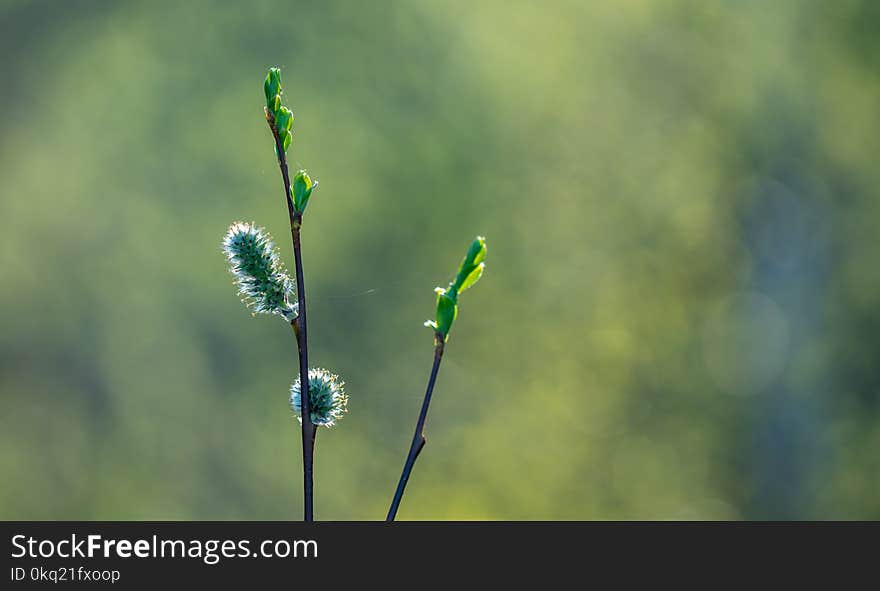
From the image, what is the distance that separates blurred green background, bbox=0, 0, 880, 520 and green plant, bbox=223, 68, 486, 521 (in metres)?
Answer: 8.05

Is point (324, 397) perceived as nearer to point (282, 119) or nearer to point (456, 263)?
point (282, 119)

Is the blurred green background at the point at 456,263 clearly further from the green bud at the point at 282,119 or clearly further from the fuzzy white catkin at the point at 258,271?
the green bud at the point at 282,119

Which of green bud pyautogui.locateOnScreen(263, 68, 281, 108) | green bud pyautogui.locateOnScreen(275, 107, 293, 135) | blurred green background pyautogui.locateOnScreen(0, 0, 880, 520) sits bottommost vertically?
green bud pyautogui.locateOnScreen(275, 107, 293, 135)

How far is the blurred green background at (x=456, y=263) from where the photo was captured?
32.2 feet

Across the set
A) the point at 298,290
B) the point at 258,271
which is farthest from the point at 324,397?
the point at 298,290

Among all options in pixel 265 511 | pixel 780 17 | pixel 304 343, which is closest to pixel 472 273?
pixel 304 343

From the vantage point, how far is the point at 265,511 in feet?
32.3

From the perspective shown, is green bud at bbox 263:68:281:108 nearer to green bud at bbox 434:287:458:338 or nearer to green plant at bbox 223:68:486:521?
green plant at bbox 223:68:486:521

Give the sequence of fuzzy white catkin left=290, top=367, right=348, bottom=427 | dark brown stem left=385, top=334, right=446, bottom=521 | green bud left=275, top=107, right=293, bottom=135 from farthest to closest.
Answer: fuzzy white catkin left=290, top=367, right=348, bottom=427 < green bud left=275, top=107, right=293, bottom=135 < dark brown stem left=385, top=334, right=446, bottom=521

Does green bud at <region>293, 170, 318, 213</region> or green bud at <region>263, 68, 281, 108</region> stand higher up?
green bud at <region>263, 68, 281, 108</region>

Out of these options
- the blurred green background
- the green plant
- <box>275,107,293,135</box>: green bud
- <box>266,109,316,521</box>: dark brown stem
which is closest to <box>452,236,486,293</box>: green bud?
the green plant

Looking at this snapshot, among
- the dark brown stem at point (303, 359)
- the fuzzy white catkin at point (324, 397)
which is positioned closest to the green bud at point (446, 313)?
the dark brown stem at point (303, 359)

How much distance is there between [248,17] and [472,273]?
9.92 meters

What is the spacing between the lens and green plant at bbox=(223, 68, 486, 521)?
4.33 feet
